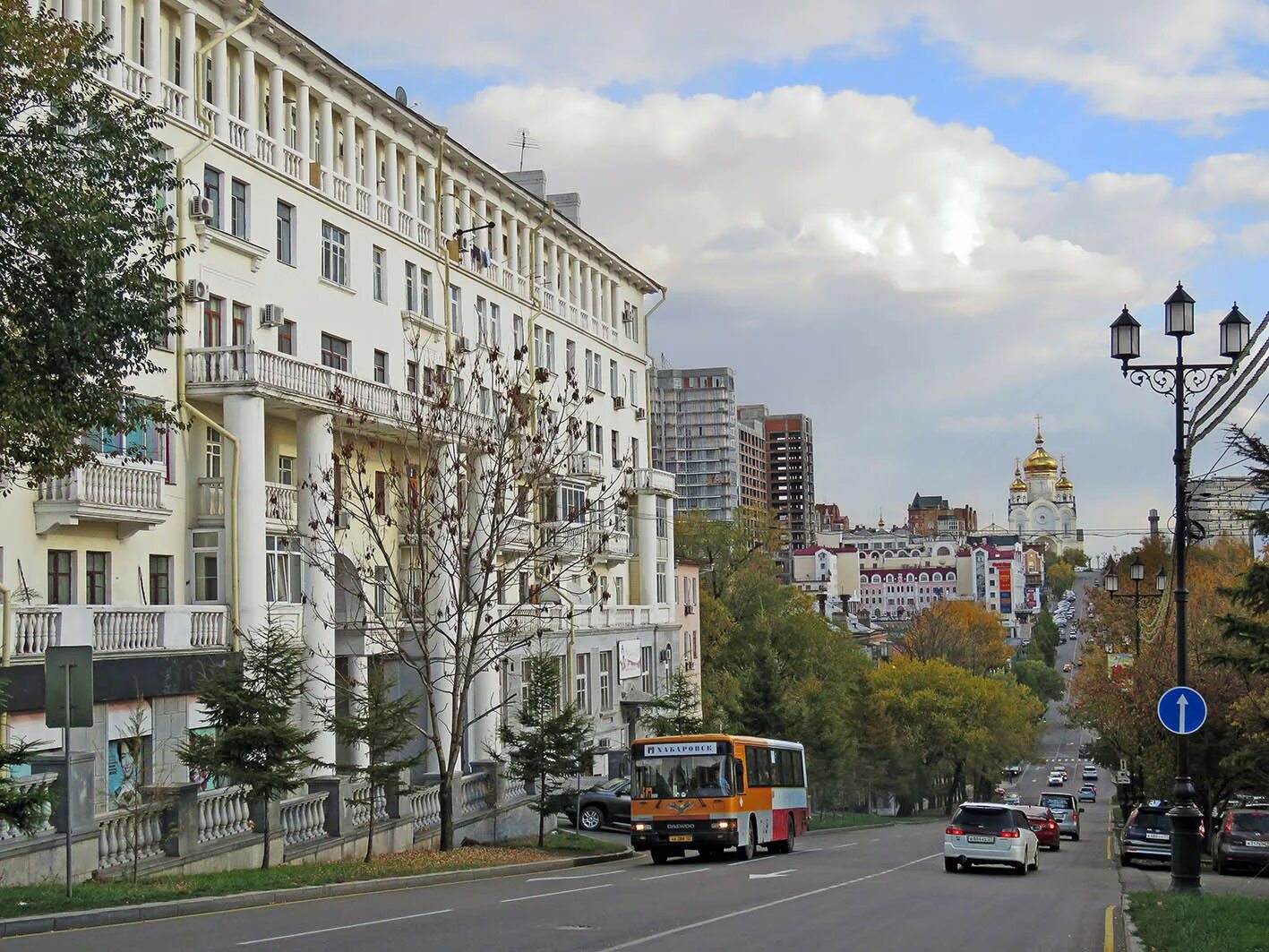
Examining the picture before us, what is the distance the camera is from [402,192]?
45406 millimetres

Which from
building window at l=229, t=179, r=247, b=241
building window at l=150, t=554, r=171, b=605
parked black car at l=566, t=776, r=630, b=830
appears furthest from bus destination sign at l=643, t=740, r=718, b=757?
building window at l=229, t=179, r=247, b=241

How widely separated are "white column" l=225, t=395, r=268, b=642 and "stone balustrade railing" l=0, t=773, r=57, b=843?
1261 centimetres

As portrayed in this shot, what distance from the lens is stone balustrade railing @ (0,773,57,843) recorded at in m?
17.4

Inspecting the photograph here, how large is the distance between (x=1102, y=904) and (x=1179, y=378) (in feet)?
26.8

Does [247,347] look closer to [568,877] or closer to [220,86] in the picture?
[220,86]

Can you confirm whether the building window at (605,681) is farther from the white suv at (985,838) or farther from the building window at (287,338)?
the white suv at (985,838)

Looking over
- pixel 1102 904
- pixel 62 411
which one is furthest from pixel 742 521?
pixel 62 411

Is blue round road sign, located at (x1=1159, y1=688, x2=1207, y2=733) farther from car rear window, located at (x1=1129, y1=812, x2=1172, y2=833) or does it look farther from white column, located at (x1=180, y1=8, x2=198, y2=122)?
white column, located at (x1=180, y1=8, x2=198, y2=122)

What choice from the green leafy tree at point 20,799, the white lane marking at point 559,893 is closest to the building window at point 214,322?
the white lane marking at point 559,893

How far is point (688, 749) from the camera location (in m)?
32.4

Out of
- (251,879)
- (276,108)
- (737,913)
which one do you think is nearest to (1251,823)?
(737,913)

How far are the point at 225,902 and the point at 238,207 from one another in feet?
70.4

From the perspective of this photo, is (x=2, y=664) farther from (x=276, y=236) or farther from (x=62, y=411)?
(x=276, y=236)

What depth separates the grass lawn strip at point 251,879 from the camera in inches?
687
